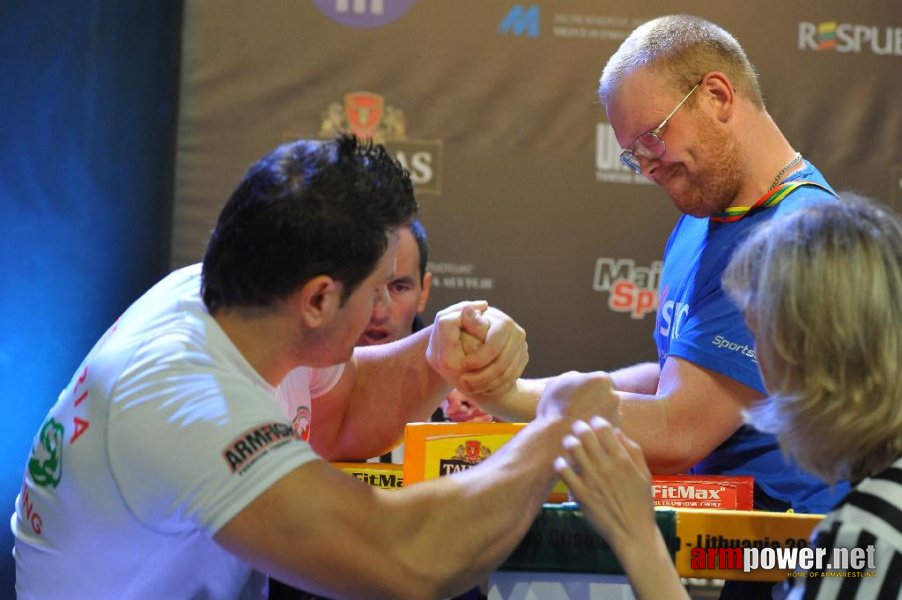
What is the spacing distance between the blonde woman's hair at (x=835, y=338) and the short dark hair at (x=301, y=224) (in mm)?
582

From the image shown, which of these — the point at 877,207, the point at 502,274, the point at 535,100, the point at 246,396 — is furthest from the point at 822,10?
the point at 246,396

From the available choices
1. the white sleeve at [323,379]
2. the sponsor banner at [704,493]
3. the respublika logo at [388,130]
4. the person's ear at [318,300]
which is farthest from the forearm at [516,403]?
the respublika logo at [388,130]

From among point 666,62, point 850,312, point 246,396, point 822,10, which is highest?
point 822,10

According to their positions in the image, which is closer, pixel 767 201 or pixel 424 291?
pixel 767 201

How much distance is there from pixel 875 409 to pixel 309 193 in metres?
0.84

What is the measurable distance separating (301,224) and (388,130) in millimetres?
2112

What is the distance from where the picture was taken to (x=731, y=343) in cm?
197

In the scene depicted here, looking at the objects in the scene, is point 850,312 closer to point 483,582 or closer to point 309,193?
point 483,582

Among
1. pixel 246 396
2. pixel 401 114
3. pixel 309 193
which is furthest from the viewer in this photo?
pixel 401 114

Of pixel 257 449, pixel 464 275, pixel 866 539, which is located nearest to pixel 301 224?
pixel 257 449

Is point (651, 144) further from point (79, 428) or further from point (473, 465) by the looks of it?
point (79, 428)

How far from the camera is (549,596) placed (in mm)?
1473

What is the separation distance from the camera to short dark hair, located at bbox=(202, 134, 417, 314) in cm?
152

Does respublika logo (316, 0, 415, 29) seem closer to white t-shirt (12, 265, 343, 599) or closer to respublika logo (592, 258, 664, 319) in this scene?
respublika logo (592, 258, 664, 319)
